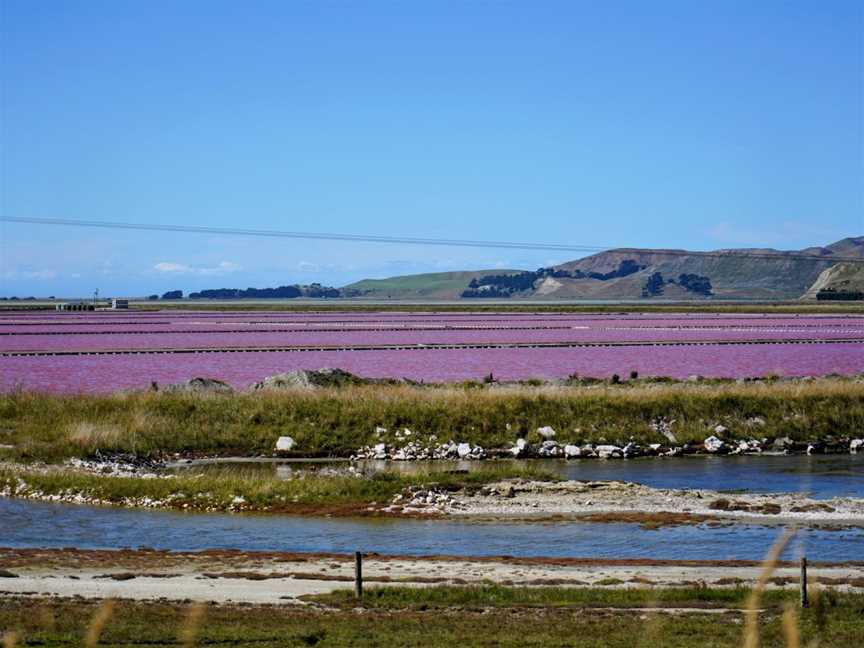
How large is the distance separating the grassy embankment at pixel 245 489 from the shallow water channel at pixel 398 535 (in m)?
0.69

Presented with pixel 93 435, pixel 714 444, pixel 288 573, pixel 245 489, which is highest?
pixel 93 435

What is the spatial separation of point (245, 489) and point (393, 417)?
408 inches

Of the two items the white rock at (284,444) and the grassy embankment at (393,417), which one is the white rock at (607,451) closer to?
the grassy embankment at (393,417)

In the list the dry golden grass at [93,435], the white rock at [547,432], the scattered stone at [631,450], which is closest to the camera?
the dry golden grass at [93,435]

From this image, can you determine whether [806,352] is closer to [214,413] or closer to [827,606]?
[214,413]

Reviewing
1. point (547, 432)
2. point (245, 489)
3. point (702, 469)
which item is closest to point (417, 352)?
point (547, 432)

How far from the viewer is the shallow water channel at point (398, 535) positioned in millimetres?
24438

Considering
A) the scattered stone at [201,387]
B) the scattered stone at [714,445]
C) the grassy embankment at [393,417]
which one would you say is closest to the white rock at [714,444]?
the scattered stone at [714,445]

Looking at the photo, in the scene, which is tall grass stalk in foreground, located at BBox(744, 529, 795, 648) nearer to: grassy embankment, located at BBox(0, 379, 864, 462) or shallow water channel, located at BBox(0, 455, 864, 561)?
shallow water channel, located at BBox(0, 455, 864, 561)

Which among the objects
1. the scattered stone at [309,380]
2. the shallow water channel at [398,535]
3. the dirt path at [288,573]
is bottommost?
the shallow water channel at [398,535]

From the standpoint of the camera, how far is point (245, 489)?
30312mm

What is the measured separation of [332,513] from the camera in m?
29.1

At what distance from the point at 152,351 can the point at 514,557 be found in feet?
199

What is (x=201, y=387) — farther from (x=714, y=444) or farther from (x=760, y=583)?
(x=760, y=583)
